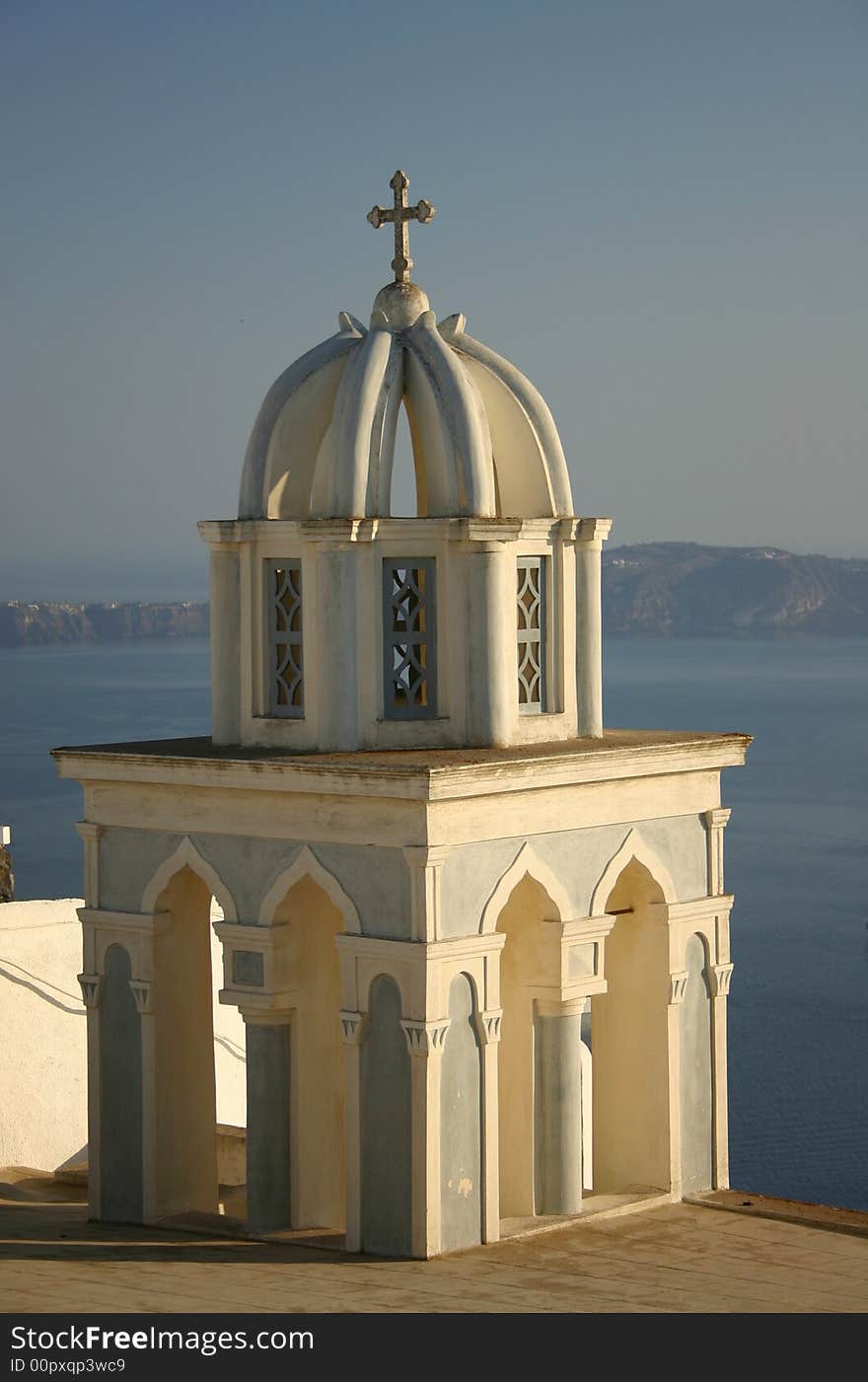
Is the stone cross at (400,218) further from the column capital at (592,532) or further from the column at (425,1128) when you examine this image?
the column at (425,1128)

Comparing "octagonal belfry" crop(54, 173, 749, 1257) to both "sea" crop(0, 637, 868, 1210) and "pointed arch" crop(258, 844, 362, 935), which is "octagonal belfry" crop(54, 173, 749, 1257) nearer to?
"pointed arch" crop(258, 844, 362, 935)

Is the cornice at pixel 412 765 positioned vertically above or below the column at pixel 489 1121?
above

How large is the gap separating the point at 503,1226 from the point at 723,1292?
1.68m

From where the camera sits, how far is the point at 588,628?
13.4 m

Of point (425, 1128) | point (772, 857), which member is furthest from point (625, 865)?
point (772, 857)

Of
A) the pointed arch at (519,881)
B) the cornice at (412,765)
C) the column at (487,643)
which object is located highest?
the column at (487,643)

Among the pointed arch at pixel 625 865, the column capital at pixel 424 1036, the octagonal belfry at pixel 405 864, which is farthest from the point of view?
the pointed arch at pixel 625 865

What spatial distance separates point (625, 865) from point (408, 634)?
5.94ft

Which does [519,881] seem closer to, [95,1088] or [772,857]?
[95,1088]

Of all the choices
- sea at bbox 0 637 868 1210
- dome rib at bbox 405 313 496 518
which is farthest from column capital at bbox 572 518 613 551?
sea at bbox 0 637 868 1210

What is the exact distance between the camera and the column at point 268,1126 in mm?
12914

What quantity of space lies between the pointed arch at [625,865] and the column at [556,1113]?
23.1 inches

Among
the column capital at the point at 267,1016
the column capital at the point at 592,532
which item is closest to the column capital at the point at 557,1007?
the column capital at the point at 267,1016
